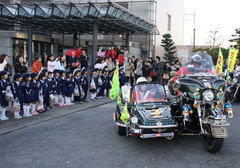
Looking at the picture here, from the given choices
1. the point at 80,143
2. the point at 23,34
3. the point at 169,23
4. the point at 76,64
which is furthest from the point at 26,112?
the point at 169,23

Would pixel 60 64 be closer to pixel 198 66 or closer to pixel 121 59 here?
pixel 121 59

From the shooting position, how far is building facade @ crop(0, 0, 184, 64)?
26.4 m

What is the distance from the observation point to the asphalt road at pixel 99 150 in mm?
5137

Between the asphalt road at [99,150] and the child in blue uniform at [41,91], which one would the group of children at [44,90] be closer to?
the child in blue uniform at [41,91]

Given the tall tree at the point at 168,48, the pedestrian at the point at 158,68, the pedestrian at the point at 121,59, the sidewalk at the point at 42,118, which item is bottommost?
the sidewalk at the point at 42,118

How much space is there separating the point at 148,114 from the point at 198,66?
2.11 metres

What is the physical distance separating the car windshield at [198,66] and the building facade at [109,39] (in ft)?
59.9

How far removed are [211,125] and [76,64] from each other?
31.1 feet

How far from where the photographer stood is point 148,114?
239 inches

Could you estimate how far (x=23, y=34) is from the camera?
26969mm

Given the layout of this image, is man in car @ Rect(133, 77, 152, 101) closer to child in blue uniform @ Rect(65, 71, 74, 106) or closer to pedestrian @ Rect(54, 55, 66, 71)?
child in blue uniform @ Rect(65, 71, 74, 106)

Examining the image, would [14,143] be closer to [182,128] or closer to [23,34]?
[182,128]

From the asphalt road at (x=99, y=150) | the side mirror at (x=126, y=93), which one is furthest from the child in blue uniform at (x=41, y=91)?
the side mirror at (x=126, y=93)

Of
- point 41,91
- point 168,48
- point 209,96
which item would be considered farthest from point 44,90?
point 168,48
